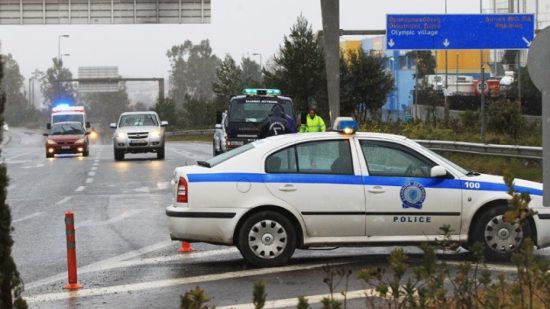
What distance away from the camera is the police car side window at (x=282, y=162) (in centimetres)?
1023

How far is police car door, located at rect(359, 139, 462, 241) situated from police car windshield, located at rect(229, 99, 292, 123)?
55.5 ft

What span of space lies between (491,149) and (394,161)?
1475cm

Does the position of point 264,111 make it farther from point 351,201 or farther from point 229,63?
point 229,63

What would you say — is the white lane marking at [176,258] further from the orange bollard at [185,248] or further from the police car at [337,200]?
the police car at [337,200]

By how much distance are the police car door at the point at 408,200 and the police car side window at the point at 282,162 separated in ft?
2.53

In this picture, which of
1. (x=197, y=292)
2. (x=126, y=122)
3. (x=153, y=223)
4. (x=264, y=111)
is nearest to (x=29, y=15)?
(x=126, y=122)

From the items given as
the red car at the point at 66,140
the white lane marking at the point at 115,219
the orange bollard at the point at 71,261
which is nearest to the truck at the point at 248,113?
the white lane marking at the point at 115,219

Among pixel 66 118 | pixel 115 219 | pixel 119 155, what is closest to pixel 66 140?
pixel 119 155

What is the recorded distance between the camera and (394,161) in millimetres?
10281

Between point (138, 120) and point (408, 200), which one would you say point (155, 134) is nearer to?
point (138, 120)

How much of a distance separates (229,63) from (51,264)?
73.0m

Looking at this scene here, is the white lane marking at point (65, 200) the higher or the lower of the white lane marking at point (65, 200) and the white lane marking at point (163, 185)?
the lower

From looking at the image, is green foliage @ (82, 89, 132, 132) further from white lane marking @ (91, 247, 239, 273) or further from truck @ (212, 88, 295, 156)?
white lane marking @ (91, 247, 239, 273)

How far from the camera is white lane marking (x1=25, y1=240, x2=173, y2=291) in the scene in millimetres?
9812
